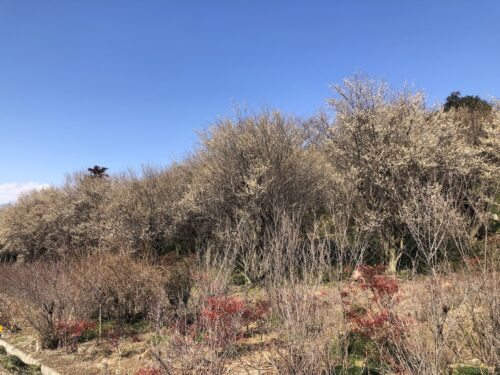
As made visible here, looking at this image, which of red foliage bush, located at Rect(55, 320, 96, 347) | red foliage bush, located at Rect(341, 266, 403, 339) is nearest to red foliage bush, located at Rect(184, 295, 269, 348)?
red foliage bush, located at Rect(341, 266, 403, 339)

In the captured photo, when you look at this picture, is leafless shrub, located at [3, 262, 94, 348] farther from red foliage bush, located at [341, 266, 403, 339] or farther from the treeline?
red foliage bush, located at [341, 266, 403, 339]

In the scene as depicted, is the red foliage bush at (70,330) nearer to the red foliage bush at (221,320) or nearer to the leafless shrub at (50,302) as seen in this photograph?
the leafless shrub at (50,302)

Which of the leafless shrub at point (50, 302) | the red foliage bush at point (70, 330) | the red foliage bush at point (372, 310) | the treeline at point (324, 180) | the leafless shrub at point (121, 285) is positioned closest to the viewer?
the red foliage bush at point (372, 310)

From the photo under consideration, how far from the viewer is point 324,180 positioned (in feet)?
48.6

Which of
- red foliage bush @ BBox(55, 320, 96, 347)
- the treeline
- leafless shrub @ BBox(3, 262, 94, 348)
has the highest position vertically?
the treeline

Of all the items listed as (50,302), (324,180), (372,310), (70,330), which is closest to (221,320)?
(372,310)

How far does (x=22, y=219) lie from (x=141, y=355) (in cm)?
2518

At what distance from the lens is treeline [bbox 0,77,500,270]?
11719mm

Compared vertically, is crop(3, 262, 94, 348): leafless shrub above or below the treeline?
below

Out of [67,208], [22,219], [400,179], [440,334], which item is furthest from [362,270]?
[22,219]

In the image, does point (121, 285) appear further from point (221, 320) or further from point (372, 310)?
point (372, 310)

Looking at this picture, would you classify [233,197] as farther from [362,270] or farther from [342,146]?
[362,270]

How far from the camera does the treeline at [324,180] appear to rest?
11.7 meters

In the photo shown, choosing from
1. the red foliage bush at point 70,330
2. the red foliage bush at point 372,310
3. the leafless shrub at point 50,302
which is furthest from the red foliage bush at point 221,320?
the leafless shrub at point 50,302
